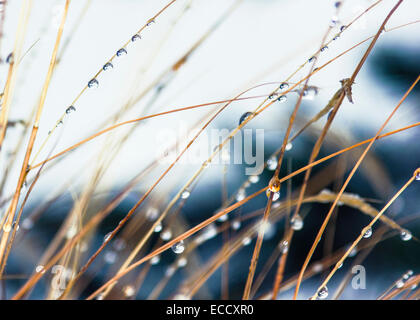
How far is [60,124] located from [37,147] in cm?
7

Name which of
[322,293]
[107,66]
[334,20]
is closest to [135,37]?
[107,66]

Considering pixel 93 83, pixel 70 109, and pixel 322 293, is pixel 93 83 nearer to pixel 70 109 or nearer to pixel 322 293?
pixel 70 109

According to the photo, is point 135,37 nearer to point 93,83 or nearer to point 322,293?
point 93,83

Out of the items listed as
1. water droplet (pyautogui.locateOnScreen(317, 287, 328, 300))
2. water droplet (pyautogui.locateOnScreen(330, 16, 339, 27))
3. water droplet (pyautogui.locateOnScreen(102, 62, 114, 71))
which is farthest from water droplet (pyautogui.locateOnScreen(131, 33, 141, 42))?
water droplet (pyautogui.locateOnScreen(317, 287, 328, 300))

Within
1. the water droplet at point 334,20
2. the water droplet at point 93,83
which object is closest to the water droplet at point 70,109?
the water droplet at point 93,83

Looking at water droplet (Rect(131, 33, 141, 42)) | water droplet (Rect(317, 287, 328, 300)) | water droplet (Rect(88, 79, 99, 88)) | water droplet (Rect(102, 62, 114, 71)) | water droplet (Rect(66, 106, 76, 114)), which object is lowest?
water droplet (Rect(317, 287, 328, 300))

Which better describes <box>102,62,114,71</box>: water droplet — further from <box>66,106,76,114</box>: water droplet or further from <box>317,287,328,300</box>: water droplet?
<box>317,287,328,300</box>: water droplet

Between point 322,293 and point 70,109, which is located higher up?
point 70,109

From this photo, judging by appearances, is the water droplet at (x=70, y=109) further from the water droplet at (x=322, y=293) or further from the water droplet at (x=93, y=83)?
the water droplet at (x=322, y=293)

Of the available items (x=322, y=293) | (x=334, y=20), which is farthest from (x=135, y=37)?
(x=322, y=293)
